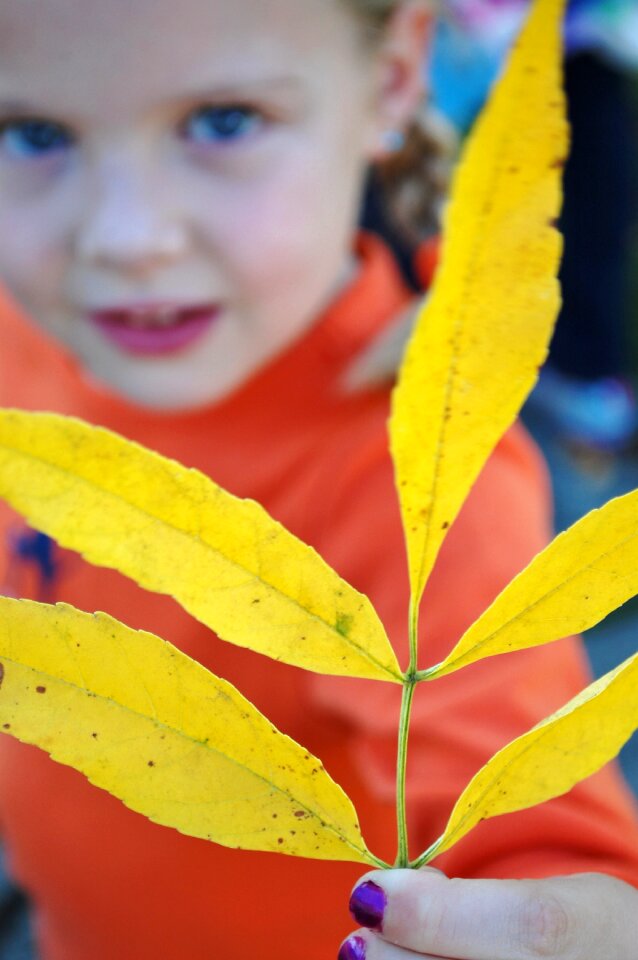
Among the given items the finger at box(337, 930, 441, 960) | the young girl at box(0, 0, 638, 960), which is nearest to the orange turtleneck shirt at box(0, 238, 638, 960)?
the young girl at box(0, 0, 638, 960)

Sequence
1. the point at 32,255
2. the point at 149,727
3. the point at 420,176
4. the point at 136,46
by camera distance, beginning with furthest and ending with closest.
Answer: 1. the point at 420,176
2. the point at 32,255
3. the point at 136,46
4. the point at 149,727

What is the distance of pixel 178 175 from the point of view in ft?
1.82

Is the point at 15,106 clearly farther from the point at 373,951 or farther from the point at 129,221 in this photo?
the point at 373,951

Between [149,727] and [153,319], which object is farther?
[153,319]

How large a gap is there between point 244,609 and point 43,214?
0.45 m

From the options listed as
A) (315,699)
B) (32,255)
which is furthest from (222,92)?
(315,699)

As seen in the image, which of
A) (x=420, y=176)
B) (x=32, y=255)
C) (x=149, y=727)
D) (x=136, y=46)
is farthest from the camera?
(x=420, y=176)

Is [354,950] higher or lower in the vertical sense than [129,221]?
lower

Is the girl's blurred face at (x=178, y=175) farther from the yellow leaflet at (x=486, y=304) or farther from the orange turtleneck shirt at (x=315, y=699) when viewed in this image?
the yellow leaflet at (x=486, y=304)

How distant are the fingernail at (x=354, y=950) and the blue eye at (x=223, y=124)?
1.47ft

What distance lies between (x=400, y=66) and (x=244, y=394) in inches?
A: 10.6

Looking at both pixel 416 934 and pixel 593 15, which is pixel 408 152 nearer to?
pixel 416 934

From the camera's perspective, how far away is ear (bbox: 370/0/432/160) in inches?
26.3

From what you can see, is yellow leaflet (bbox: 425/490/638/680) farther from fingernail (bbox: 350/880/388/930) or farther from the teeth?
the teeth
